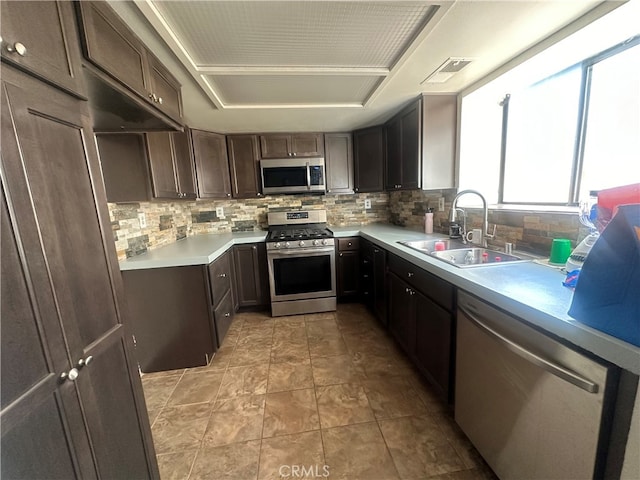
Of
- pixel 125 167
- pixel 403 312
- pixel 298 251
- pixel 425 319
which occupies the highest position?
pixel 125 167

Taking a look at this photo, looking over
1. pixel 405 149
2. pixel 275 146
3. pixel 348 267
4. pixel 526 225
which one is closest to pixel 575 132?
pixel 526 225

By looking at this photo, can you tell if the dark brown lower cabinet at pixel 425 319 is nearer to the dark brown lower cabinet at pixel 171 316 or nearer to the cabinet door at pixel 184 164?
the dark brown lower cabinet at pixel 171 316

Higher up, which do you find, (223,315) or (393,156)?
(393,156)

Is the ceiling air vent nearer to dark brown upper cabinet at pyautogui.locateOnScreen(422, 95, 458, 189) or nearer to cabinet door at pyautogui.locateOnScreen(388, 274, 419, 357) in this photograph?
dark brown upper cabinet at pyautogui.locateOnScreen(422, 95, 458, 189)

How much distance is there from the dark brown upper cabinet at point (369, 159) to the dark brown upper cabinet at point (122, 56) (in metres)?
2.22

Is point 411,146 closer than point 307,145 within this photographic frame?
Yes

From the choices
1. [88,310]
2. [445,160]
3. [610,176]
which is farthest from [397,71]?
[88,310]

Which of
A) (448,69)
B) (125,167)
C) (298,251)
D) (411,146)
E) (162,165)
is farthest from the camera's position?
(298,251)

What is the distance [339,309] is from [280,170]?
188cm

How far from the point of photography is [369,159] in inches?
127

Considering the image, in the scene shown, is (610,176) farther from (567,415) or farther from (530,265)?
(567,415)

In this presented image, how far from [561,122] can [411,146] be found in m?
1.08

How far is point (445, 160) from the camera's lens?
233cm

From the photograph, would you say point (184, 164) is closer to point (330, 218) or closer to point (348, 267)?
point (330, 218)
